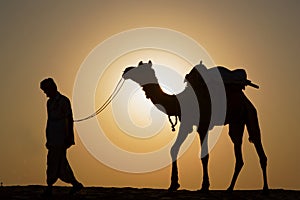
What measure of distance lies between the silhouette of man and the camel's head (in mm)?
2530

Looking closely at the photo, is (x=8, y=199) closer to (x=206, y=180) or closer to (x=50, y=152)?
(x=50, y=152)

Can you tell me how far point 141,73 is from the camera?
18234mm

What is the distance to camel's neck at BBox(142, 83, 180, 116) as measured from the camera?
60.7ft

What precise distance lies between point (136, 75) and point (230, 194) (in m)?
4.26

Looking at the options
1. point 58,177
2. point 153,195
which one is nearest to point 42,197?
point 58,177

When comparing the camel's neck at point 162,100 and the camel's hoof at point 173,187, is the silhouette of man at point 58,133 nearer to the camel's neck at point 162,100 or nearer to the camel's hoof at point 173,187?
the camel's hoof at point 173,187

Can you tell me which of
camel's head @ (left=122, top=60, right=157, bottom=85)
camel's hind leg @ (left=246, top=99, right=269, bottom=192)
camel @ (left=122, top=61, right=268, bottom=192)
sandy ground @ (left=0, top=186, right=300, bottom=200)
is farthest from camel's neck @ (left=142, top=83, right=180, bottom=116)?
sandy ground @ (left=0, top=186, right=300, bottom=200)

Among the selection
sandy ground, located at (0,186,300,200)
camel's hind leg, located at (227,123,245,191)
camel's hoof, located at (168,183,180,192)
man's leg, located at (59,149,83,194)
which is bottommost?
sandy ground, located at (0,186,300,200)

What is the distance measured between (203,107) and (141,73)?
2.05 meters

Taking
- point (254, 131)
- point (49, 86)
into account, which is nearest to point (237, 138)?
point (254, 131)

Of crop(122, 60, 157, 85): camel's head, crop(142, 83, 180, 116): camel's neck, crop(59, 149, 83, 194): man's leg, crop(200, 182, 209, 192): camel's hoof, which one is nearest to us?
crop(59, 149, 83, 194): man's leg

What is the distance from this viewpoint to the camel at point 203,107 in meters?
18.2

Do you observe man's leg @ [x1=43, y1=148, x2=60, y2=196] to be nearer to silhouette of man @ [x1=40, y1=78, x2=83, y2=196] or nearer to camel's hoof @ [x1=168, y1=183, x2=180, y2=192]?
silhouette of man @ [x1=40, y1=78, x2=83, y2=196]

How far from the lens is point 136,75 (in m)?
18.2
